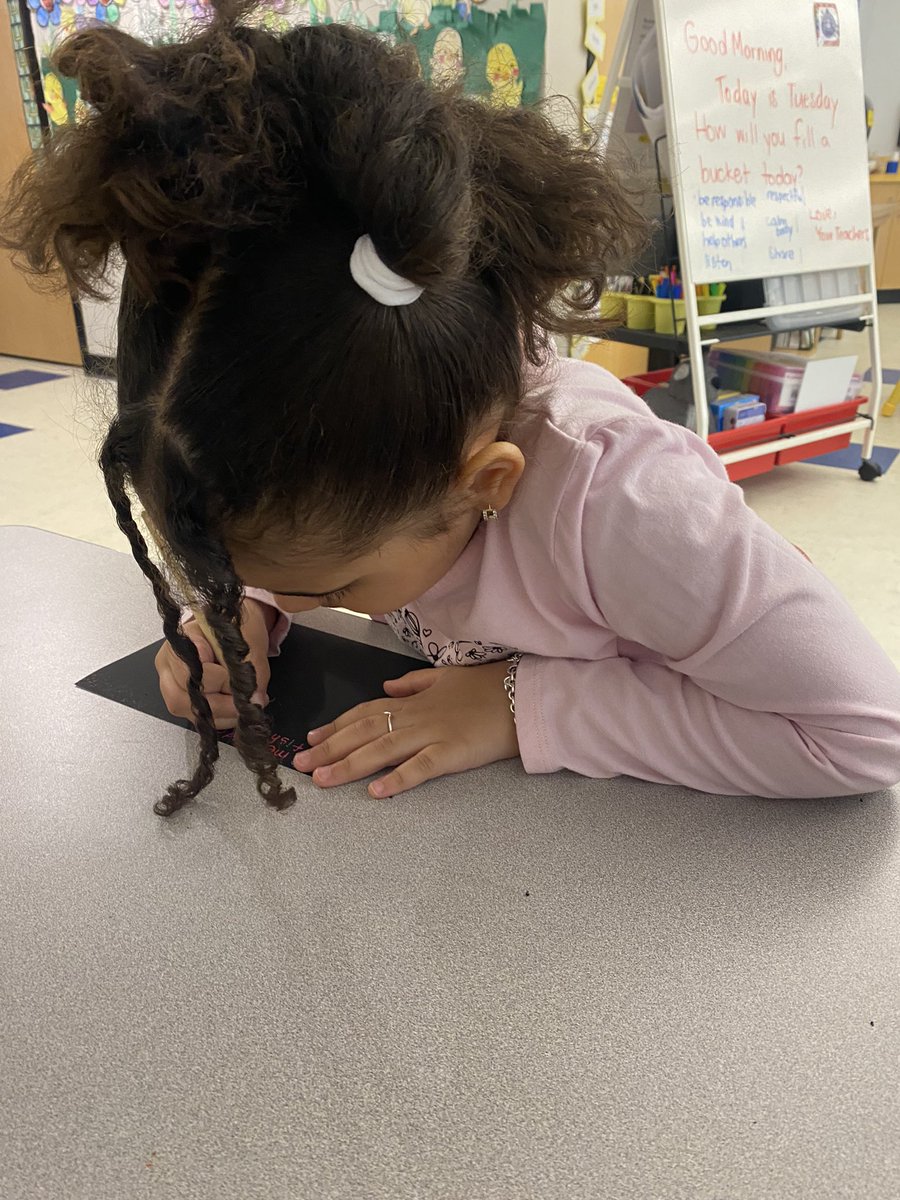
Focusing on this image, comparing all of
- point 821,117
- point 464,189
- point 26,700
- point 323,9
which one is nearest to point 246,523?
point 464,189

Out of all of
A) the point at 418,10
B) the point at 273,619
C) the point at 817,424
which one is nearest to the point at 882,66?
the point at 418,10

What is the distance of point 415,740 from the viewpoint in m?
0.51

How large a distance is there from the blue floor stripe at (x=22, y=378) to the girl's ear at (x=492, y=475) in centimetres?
308

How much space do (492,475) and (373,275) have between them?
0.46 ft

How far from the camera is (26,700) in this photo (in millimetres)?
585

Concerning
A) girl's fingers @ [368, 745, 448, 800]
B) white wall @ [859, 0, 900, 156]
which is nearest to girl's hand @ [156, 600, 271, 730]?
girl's fingers @ [368, 745, 448, 800]

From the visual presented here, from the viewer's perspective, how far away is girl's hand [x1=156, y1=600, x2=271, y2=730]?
0.56 m

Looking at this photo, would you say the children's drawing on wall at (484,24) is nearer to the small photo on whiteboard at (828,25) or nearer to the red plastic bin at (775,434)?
the small photo on whiteboard at (828,25)

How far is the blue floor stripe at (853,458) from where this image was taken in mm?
2188

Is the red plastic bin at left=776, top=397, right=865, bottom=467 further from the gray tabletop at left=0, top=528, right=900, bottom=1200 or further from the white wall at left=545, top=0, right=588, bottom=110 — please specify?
the gray tabletop at left=0, top=528, right=900, bottom=1200

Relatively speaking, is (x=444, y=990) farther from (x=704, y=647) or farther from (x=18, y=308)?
(x=18, y=308)

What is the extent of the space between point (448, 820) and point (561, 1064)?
0.16 metres

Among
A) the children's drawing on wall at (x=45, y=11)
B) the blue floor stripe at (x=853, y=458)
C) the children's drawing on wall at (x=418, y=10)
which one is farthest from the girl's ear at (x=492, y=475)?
the children's drawing on wall at (x=45, y=11)

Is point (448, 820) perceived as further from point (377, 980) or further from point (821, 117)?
point (821, 117)
